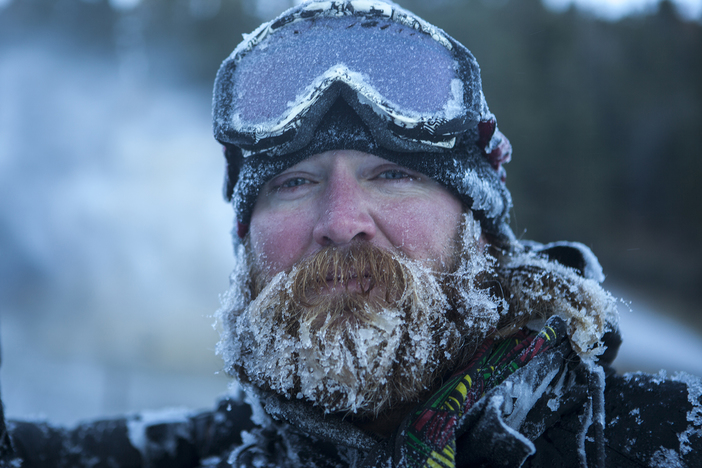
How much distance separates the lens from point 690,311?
1501 centimetres

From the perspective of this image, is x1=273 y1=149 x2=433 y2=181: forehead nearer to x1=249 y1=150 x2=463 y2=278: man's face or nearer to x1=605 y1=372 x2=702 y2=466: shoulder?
x1=249 y1=150 x2=463 y2=278: man's face

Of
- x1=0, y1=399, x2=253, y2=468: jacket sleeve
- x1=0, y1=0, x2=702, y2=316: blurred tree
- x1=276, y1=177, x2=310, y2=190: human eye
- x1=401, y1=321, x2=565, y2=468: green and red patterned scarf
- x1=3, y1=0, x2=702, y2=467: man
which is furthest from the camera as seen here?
x1=0, y1=0, x2=702, y2=316: blurred tree

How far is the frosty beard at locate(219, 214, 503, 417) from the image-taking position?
1414mm

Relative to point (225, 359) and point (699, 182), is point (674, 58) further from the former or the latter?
point (225, 359)

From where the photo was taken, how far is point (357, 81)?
1688 mm

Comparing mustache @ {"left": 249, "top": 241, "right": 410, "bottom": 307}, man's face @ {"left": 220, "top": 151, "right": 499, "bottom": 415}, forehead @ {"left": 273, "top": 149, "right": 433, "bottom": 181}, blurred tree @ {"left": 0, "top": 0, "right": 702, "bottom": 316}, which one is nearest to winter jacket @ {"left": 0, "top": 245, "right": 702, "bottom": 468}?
man's face @ {"left": 220, "top": 151, "right": 499, "bottom": 415}

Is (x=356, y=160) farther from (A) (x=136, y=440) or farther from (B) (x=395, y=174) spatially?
(A) (x=136, y=440)

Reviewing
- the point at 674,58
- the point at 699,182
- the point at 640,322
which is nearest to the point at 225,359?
the point at 640,322

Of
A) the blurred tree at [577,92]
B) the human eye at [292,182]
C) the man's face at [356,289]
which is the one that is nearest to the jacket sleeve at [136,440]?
the man's face at [356,289]

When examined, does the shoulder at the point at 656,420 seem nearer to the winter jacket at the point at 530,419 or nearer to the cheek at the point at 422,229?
the winter jacket at the point at 530,419

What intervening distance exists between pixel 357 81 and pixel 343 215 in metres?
0.53

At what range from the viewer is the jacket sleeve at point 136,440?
7.00ft

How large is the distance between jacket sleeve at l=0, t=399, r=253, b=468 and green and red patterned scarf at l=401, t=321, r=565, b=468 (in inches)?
48.8

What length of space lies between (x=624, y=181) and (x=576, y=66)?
533 cm
